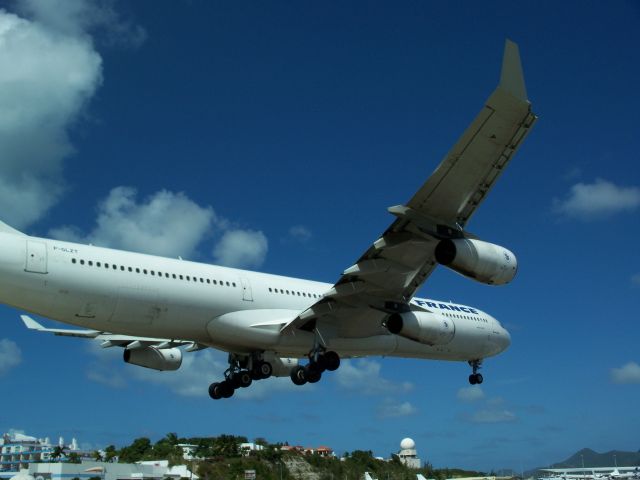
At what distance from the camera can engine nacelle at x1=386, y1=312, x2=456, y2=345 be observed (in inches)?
826

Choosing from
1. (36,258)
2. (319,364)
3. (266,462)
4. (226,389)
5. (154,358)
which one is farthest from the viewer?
(266,462)

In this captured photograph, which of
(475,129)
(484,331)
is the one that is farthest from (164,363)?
(475,129)

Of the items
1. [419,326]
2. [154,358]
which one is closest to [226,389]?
[154,358]

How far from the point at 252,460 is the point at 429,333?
61.1m

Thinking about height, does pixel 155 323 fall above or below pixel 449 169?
below

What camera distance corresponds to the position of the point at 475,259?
17.3 meters

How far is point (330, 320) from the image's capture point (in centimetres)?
2180

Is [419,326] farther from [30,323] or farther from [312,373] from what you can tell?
[30,323]

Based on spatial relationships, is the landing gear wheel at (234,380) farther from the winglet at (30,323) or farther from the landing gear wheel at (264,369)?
the winglet at (30,323)

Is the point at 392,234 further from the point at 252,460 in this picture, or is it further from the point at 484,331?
the point at 252,460

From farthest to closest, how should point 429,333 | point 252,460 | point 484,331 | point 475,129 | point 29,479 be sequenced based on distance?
point 252,460, point 29,479, point 484,331, point 429,333, point 475,129

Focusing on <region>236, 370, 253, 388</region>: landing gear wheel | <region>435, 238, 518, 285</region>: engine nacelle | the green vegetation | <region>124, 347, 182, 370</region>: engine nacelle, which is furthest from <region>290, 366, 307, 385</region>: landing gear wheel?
the green vegetation

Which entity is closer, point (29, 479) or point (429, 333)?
point (429, 333)

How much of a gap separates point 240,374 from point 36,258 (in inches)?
345
